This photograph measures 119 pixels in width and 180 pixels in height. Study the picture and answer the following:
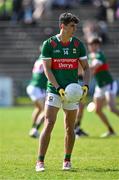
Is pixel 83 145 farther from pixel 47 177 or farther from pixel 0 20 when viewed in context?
pixel 0 20

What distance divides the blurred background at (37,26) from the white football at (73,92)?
1070 inches

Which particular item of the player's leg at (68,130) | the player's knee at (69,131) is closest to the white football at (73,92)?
the player's leg at (68,130)

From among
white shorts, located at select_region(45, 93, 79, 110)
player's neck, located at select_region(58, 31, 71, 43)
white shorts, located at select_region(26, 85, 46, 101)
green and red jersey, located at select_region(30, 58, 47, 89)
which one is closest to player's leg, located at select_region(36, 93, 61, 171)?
white shorts, located at select_region(45, 93, 79, 110)

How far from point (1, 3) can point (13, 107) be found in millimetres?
10053

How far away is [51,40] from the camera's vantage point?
38.9 feet

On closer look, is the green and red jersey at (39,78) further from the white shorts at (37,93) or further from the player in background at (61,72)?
the player in background at (61,72)

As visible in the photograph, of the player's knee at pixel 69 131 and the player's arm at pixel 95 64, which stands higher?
the player's knee at pixel 69 131

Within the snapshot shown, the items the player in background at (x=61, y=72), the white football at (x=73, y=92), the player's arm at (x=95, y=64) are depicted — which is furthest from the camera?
the player's arm at (x=95, y=64)

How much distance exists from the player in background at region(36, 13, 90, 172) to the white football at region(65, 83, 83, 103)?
80 mm

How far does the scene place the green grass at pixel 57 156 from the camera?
1125 cm

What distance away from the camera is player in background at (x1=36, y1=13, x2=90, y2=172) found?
38.6 feet

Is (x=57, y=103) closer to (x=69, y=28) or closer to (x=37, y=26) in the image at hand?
(x=69, y=28)

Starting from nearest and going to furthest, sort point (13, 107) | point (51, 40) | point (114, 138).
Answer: point (51, 40)
point (114, 138)
point (13, 107)

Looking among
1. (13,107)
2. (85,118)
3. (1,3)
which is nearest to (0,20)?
(1,3)
